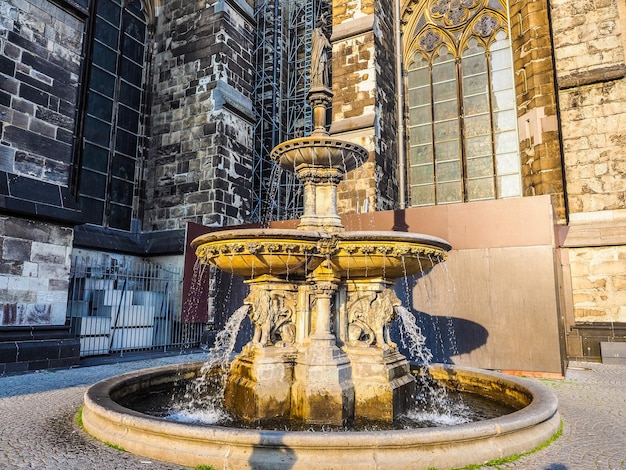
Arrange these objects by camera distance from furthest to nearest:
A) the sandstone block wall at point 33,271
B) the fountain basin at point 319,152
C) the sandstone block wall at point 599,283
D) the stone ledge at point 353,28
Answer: the stone ledge at point 353,28, the sandstone block wall at point 599,283, the sandstone block wall at point 33,271, the fountain basin at point 319,152

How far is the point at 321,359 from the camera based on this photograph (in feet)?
12.7

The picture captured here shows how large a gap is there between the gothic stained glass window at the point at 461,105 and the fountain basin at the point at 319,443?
8.78 m

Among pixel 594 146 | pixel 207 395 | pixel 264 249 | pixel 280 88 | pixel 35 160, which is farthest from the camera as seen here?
pixel 280 88

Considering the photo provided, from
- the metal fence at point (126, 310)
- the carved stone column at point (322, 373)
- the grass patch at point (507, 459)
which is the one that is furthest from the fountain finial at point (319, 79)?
the metal fence at point (126, 310)

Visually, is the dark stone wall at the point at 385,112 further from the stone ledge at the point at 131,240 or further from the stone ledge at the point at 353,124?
the stone ledge at the point at 131,240

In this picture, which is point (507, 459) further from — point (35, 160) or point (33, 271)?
point (35, 160)

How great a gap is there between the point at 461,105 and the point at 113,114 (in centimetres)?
922

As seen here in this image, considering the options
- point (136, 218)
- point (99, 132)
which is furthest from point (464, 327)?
point (99, 132)

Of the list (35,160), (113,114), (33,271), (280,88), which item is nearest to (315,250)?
(33,271)

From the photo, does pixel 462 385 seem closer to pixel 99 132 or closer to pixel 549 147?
pixel 549 147

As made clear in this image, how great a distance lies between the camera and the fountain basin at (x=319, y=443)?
2.51 m

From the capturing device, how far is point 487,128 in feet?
36.3

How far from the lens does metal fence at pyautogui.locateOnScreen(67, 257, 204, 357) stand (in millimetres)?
8320

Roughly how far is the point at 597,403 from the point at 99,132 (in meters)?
11.7
